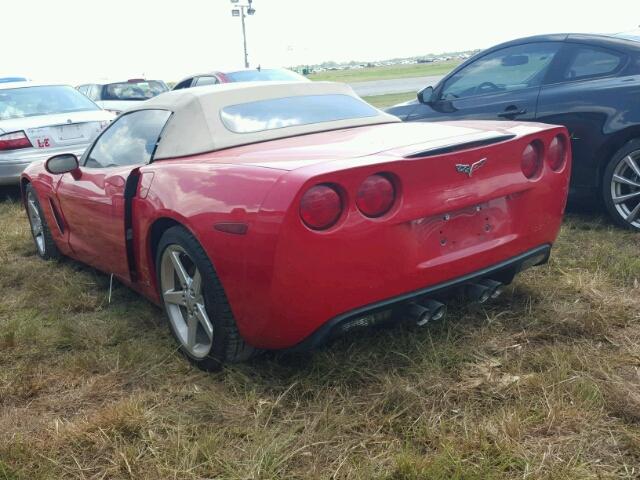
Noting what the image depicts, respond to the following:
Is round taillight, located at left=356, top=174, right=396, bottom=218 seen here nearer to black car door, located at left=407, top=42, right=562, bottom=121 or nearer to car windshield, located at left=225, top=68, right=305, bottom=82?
black car door, located at left=407, top=42, right=562, bottom=121

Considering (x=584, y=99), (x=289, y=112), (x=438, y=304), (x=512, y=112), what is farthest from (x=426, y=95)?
(x=438, y=304)

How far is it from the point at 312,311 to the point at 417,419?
0.55m

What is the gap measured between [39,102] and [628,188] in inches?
267

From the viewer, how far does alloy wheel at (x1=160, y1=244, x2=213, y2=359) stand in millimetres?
2943

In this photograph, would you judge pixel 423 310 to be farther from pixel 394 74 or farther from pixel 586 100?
pixel 394 74

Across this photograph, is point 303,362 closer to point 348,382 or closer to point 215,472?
point 348,382

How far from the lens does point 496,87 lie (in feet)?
18.3

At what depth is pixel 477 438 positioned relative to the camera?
228cm

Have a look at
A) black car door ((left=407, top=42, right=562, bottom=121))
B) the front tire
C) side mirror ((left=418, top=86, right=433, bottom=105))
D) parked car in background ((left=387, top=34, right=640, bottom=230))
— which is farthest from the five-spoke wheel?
the front tire

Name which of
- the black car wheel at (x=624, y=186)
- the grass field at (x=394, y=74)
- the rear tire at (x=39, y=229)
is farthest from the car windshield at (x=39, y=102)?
the grass field at (x=394, y=74)

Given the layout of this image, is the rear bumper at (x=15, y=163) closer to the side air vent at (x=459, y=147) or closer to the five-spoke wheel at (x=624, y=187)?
the five-spoke wheel at (x=624, y=187)

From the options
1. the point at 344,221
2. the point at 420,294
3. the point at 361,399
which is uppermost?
the point at 344,221

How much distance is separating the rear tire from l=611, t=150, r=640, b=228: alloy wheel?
4060 mm

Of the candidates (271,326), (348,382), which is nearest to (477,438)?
(348,382)
